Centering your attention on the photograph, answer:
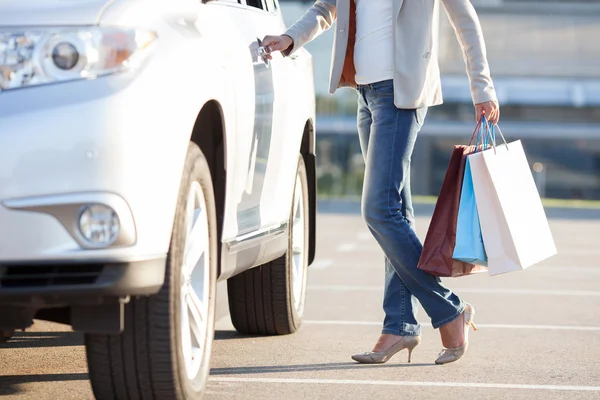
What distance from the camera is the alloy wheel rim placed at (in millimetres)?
4188

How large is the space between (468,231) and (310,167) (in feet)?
5.34

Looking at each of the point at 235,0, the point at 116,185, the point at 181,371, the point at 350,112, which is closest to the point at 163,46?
the point at 116,185

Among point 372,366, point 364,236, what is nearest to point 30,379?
point 372,366

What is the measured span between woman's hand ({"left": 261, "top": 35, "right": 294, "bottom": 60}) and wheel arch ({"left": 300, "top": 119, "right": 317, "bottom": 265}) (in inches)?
35.9

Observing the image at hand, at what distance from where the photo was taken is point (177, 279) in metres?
3.97

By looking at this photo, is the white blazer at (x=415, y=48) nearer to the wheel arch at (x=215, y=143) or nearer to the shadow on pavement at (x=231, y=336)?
the wheel arch at (x=215, y=143)

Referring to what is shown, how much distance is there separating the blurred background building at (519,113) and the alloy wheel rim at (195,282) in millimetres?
39756

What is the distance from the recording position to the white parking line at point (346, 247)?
13758 millimetres

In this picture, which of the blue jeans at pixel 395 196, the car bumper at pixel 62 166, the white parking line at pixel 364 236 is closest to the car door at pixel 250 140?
the blue jeans at pixel 395 196

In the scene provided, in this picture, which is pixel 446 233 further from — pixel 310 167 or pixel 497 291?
pixel 497 291

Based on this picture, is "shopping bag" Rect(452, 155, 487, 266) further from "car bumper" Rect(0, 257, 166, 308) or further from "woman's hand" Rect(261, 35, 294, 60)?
"car bumper" Rect(0, 257, 166, 308)

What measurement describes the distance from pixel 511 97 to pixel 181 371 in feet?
146

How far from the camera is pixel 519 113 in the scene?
4700cm

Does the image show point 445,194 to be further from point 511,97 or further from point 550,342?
point 511,97
